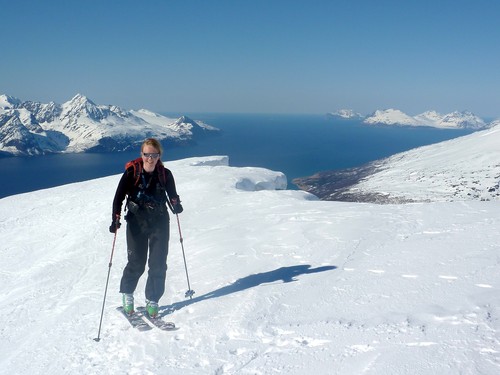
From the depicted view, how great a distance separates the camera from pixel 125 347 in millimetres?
6129

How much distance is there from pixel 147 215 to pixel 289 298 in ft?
9.37

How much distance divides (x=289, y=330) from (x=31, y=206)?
60.5 ft

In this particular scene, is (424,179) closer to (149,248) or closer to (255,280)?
(255,280)

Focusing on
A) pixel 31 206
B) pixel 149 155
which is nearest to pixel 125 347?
pixel 149 155

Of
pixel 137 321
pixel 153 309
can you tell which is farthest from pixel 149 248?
pixel 137 321

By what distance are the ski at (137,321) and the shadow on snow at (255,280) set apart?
427 mm

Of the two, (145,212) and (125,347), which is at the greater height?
(145,212)

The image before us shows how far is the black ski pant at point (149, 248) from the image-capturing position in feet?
22.8

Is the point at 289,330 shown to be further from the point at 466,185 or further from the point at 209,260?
the point at 466,185

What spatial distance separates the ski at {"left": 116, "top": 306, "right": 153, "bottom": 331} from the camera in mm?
6676

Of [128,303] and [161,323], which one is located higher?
[128,303]

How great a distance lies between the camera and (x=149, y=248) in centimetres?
715

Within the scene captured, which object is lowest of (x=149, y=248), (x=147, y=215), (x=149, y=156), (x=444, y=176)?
(x=444, y=176)

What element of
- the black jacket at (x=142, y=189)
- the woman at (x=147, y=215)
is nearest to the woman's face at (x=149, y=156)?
the woman at (x=147, y=215)
